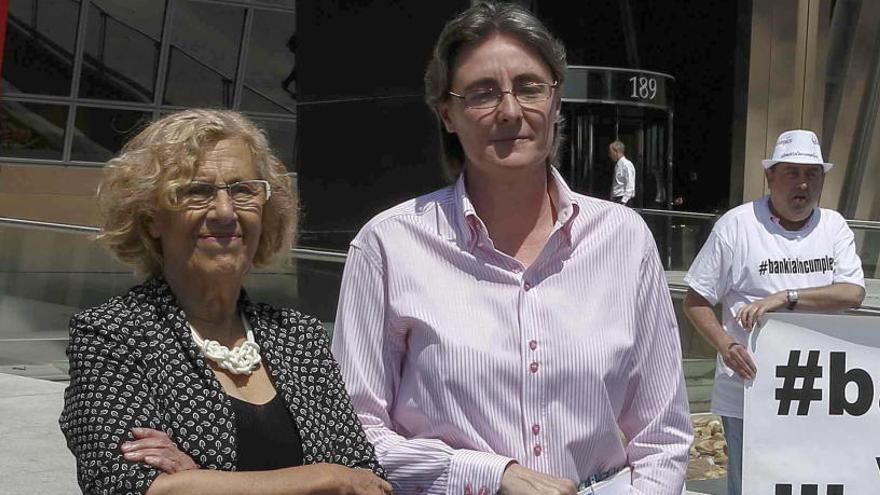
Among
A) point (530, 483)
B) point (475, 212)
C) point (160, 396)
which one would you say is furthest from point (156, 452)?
point (475, 212)

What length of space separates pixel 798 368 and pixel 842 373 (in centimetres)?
16

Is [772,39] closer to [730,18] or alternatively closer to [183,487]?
[730,18]

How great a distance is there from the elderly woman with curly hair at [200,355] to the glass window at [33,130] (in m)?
28.1

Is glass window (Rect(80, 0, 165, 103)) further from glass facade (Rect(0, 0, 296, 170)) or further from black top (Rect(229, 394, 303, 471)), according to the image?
black top (Rect(229, 394, 303, 471))

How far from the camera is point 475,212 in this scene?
2.99 meters

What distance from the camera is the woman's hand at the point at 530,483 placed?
8.92 feet

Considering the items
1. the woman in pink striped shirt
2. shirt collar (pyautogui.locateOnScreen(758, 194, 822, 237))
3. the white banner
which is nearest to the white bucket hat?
shirt collar (pyautogui.locateOnScreen(758, 194, 822, 237))

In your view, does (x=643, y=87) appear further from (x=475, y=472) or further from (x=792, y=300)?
(x=475, y=472)

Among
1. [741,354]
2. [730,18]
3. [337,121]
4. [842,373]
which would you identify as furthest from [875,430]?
[730,18]

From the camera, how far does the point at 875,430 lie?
15.6 ft

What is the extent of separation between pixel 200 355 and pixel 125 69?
96.9ft

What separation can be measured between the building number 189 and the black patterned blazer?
2362cm

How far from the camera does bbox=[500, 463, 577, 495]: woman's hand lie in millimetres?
2719

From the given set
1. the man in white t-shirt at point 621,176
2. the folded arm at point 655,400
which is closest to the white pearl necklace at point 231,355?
the folded arm at point 655,400
